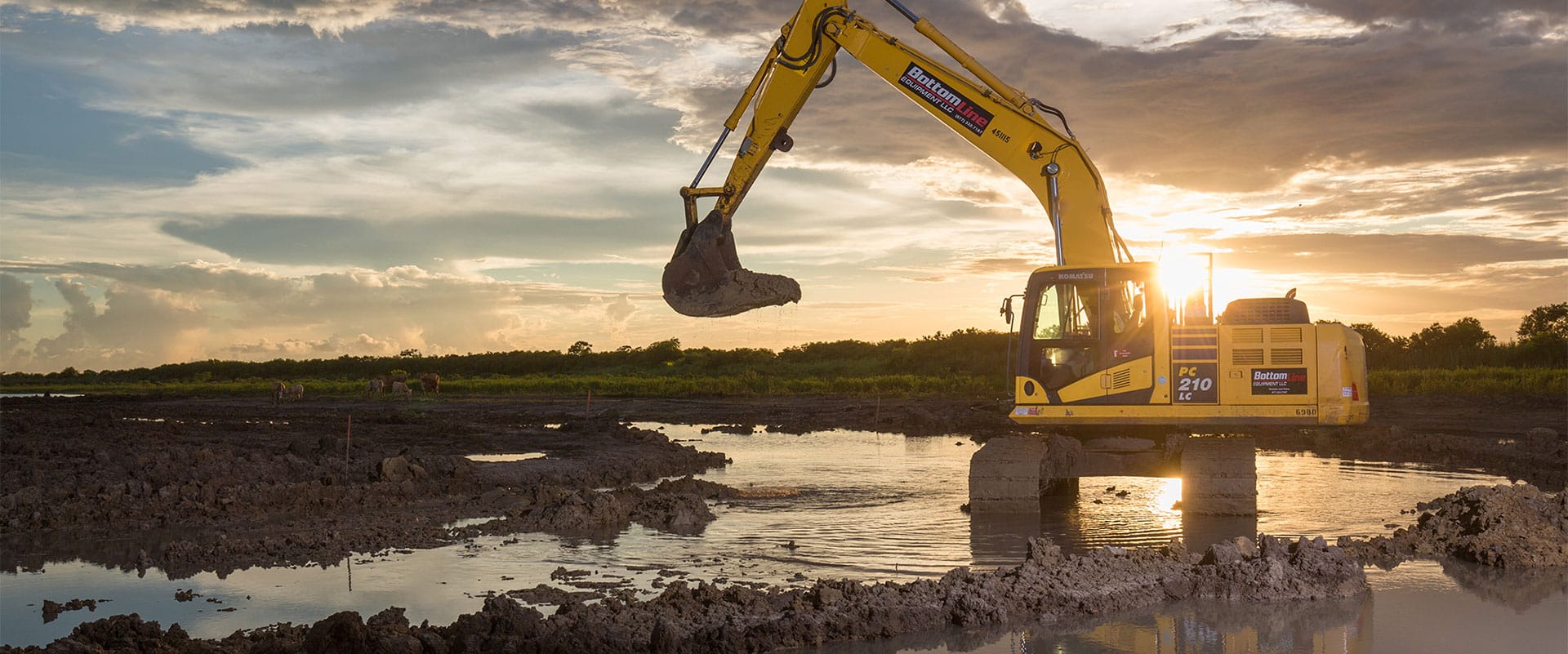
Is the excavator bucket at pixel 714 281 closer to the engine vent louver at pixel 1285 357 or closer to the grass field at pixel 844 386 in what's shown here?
the engine vent louver at pixel 1285 357

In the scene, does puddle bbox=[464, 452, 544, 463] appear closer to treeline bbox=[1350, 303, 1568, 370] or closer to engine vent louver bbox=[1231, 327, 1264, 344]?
engine vent louver bbox=[1231, 327, 1264, 344]

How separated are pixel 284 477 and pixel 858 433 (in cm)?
1503

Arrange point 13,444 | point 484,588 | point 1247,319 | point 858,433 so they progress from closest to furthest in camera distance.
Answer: point 484,588 < point 1247,319 < point 13,444 < point 858,433

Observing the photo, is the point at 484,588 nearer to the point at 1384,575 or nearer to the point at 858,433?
the point at 1384,575

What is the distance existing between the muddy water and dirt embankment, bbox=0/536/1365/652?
32 centimetres

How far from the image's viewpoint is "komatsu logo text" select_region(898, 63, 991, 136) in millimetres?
15052

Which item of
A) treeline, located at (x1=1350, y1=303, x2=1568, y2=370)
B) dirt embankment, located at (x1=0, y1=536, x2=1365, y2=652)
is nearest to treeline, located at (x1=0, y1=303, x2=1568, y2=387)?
treeline, located at (x1=1350, y1=303, x2=1568, y2=370)

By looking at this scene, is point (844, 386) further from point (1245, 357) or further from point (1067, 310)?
point (1245, 357)

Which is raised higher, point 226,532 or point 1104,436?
point 1104,436

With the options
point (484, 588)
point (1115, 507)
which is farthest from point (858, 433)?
point (484, 588)

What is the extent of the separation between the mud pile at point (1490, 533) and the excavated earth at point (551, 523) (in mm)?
24

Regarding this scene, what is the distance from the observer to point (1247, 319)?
46.4 ft

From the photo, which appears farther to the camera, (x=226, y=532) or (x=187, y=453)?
(x=187, y=453)

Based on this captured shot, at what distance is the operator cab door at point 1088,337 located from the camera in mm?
13750
